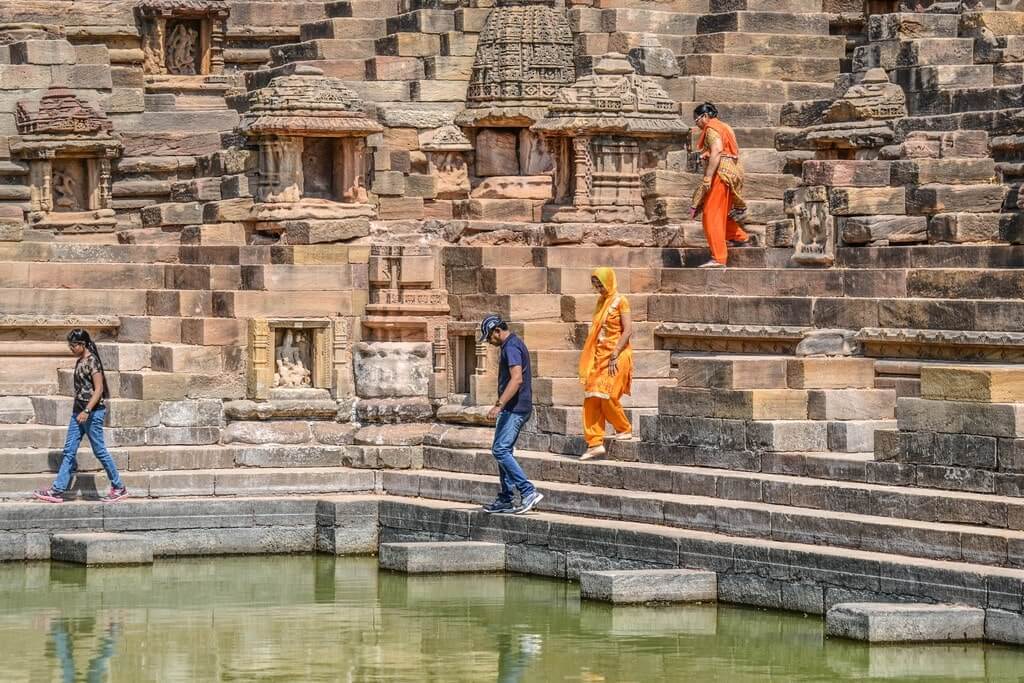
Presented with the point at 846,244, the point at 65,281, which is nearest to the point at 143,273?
the point at 65,281

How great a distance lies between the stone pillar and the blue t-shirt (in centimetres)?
575

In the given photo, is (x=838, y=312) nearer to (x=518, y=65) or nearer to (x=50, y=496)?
(x=50, y=496)

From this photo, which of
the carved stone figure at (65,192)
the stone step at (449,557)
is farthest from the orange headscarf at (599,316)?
the carved stone figure at (65,192)

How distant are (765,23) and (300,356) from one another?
807cm

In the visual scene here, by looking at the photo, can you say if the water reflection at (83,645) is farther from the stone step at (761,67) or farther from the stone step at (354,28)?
the stone step at (354,28)

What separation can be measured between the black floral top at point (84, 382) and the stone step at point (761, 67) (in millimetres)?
9687

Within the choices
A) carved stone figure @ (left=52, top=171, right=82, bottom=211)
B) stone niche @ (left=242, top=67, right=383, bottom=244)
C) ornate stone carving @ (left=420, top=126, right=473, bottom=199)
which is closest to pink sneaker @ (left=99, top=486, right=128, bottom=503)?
stone niche @ (left=242, top=67, right=383, bottom=244)

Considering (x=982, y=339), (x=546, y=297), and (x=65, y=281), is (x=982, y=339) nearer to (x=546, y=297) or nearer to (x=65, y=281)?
(x=546, y=297)

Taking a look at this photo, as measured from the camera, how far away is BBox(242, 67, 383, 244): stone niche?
95.1 ft

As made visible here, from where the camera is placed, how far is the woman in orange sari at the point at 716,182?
2811cm

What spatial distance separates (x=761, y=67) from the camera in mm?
32469

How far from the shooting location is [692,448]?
2392 cm

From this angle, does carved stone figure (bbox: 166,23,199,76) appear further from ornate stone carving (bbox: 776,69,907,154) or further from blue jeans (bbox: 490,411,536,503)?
blue jeans (bbox: 490,411,536,503)

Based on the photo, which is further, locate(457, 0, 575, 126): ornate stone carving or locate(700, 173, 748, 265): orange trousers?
locate(457, 0, 575, 126): ornate stone carving
